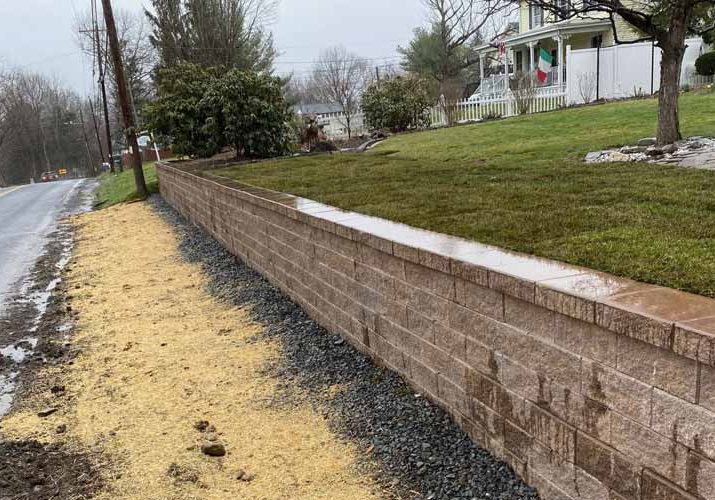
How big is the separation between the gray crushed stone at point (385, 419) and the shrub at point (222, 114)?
445 inches

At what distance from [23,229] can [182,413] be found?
46.5ft

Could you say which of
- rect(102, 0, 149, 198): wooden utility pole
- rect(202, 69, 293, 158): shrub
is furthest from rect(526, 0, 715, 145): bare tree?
rect(102, 0, 149, 198): wooden utility pole

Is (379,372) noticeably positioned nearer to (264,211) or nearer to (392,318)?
(392,318)

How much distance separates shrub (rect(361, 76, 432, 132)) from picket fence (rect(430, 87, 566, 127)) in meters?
0.62

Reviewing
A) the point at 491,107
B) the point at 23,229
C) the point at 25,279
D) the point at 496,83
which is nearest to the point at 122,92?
the point at 23,229

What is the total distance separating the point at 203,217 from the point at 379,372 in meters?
7.85

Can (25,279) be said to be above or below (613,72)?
below

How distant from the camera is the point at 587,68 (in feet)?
72.8

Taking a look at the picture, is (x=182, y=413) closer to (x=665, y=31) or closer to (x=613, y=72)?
(x=665, y=31)

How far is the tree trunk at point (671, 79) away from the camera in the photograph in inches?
348

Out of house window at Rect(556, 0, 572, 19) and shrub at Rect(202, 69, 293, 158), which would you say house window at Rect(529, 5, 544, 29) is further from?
house window at Rect(556, 0, 572, 19)

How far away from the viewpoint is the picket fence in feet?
72.0

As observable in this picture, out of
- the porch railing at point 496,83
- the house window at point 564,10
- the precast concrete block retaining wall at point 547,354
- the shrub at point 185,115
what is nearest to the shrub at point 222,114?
the shrub at point 185,115

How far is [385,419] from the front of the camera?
394cm
